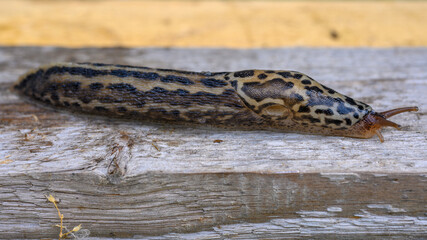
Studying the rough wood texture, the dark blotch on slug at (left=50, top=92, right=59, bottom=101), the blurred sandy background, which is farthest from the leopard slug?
the blurred sandy background

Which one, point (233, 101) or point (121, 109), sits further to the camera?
point (121, 109)

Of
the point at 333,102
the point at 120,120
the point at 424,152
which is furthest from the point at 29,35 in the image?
the point at 424,152

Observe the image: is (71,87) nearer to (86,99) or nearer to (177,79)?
(86,99)

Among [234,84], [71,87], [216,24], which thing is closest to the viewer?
[234,84]

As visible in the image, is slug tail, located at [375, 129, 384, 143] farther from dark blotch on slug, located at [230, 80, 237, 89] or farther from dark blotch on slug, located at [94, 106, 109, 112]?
dark blotch on slug, located at [94, 106, 109, 112]

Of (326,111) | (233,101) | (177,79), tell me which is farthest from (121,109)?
(326,111)

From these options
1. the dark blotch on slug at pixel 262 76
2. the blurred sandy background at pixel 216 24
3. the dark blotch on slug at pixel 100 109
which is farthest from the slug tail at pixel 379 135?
the blurred sandy background at pixel 216 24

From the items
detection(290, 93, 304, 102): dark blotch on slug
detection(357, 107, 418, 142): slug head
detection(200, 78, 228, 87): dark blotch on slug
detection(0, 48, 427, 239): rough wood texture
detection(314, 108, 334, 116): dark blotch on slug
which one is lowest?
detection(0, 48, 427, 239): rough wood texture
